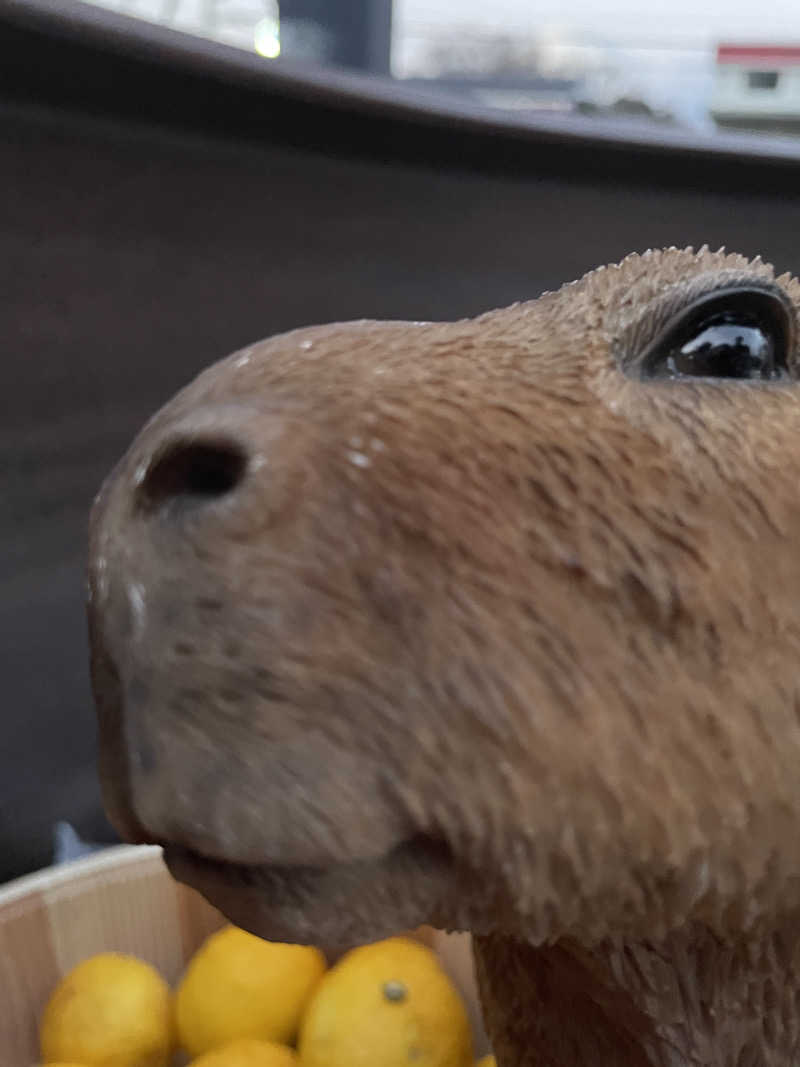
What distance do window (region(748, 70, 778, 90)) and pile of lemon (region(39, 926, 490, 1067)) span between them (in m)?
1.43

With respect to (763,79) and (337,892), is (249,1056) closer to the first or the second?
(337,892)

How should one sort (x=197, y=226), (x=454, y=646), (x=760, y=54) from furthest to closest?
(x=760, y=54) → (x=197, y=226) → (x=454, y=646)

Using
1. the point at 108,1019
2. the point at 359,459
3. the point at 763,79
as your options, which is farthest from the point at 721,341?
the point at 763,79

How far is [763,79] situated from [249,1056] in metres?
1.55

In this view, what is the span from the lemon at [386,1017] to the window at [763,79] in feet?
4.75

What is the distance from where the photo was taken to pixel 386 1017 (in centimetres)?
53

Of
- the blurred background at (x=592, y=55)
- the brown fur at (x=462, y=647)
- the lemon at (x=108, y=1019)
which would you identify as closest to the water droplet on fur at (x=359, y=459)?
the brown fur at (x=462, y=647)

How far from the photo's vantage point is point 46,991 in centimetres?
65

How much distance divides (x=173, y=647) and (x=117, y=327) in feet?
2.00

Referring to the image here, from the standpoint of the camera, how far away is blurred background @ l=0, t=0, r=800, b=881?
671 mm

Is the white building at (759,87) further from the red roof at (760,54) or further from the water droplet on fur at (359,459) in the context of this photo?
the water droplet on fur at (359,459)

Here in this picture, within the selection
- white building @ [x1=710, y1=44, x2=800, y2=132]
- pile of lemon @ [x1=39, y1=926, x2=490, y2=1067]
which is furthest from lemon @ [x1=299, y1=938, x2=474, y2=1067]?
white building @ [x1=710, y1=44, x2=800, y2=132]

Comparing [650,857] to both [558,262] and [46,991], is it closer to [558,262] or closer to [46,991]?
[46,991]

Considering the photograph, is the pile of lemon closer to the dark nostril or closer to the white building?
the dark nostril
